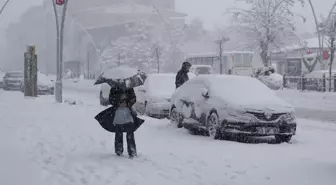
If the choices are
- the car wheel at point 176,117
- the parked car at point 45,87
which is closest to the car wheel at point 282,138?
the car wheel at point 176,117

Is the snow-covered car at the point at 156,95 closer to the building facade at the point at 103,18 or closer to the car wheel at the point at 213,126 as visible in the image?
the car wheel at the point at 213,126

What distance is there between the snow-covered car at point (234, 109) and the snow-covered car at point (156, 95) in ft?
10.4

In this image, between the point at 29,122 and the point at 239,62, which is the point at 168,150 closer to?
the point at 29,122

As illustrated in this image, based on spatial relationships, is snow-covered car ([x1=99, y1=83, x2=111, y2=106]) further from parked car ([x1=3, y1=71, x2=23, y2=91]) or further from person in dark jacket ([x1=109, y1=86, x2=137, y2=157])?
person in dark jacket ([x1=109, y1=86, x2=137, y2=157])

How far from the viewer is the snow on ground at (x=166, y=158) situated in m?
7.70

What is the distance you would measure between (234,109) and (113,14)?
9374cm

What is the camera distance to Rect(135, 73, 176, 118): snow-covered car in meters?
17.2

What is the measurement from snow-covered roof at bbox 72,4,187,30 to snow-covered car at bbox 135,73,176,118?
80745mm

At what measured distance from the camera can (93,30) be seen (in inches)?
4043

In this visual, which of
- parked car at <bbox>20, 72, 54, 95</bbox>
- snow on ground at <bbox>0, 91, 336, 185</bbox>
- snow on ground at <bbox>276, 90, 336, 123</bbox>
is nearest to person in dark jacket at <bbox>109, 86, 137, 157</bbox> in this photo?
snow on ground at <bbox>0, 91, 336, 185</bbox>

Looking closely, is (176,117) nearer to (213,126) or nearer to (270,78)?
(213,126)

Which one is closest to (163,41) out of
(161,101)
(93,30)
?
(93,30)

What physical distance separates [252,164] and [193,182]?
1632 millimetres

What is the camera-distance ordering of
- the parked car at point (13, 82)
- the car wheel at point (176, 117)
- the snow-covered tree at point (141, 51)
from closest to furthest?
the car wheel at point (176, 117) < the parked car at point (13, 82) < the snow-covered tree at point (141, 51)
